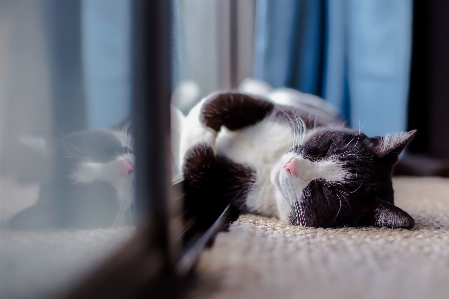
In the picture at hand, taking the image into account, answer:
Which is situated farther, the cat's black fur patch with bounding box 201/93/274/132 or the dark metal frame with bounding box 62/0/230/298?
the cat's black fur patch with bounding box 201/93/274/132

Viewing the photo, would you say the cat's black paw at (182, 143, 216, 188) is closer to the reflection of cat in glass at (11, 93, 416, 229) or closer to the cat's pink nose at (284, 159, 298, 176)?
the reflection of cat in glass at (11, 93, 416, 229)

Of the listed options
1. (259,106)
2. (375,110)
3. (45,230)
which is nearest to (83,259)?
(45,230)

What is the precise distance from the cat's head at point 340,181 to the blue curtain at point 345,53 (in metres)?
1.16

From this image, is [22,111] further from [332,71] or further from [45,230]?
[332,71]

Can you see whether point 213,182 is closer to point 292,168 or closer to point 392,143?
point 292,168

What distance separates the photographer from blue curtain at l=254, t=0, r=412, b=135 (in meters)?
2.08

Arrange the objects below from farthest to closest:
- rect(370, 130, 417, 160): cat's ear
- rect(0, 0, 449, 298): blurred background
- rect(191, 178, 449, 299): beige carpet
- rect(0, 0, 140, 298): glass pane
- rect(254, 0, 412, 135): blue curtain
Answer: rect(254, 0, 412, 135): blue curtain < rect(0, 0, 449, 298): blurred background < rect(370, 130, 417, 160): cat's ear < rect(191, 178, 449, 299): beige carpet < rect(0, 0, 140, 298): glass pane

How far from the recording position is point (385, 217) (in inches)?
35.5

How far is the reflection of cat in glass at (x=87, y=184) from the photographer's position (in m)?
0.47

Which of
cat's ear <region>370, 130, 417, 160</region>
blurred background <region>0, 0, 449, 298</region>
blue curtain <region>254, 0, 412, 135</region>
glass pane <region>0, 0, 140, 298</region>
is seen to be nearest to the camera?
glass pane <region>0, 0, 140, 298</region>

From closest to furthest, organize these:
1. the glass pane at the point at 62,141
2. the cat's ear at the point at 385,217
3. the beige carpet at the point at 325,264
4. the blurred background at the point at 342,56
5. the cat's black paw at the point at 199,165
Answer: the glass pane at the point at 62,141 → the beige carpet at the point at 325,264 → the cat's ear at the point at 385,217 → the cat's black paw at the point at 199,165 → the blurred background at the point at 342,56

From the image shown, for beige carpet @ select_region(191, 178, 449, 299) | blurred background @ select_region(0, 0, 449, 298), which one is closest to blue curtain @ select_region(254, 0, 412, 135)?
blurred background @ select_region(0, 0, 449, 298)

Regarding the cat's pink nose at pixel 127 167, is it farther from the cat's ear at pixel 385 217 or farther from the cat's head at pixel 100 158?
the cat's ear at pixel 385 217

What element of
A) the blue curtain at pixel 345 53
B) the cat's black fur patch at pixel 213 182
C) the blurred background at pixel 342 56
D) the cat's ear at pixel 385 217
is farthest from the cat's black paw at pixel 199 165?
the blue curtain at pixel 345 53
